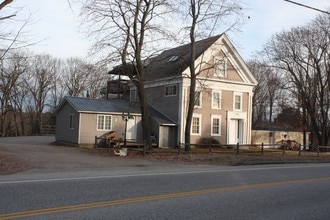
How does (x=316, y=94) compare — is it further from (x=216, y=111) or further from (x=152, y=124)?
(x=152, y=124)

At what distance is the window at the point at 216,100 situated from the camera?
38750 millimetres

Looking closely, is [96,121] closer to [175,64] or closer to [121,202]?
[175,64]

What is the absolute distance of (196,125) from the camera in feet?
123

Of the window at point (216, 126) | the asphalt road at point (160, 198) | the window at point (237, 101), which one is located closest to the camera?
the asphalt road at point (160, 198)

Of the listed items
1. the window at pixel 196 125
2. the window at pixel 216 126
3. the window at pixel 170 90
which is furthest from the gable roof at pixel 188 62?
the window at pixel 216 126

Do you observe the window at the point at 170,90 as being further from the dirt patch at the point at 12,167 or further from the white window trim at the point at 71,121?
the dirt patch at the point at 12,167

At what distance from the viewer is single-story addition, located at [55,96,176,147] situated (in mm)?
33438

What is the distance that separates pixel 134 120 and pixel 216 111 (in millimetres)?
7964

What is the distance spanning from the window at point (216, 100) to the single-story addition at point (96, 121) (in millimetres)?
4634

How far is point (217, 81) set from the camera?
38562 mm

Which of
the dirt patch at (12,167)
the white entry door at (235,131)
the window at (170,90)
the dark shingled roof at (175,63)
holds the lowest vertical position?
the dirt patch at (12,167)

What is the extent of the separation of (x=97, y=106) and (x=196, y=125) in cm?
910

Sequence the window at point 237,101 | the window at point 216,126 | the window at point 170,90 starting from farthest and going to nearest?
the window at point 237,101 → the window at point 216,126 → the window at point 170,90

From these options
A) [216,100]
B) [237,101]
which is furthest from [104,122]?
[237,101]
